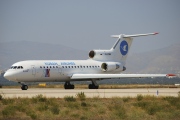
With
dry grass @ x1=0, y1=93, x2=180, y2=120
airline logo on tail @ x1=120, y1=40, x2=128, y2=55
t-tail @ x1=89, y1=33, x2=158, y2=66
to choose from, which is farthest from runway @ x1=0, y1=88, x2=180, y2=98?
airline logo on tail @ x1=120, y1=40, x2=128, y2=55

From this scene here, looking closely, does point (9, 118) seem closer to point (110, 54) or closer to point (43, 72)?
point (43, 72)

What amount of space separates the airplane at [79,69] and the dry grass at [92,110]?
2177 centimetres

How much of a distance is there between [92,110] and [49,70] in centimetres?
3097

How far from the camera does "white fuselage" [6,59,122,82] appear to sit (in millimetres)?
58469

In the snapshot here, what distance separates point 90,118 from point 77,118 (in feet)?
2.28

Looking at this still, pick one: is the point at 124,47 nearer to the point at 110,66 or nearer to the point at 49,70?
the point at 110,66

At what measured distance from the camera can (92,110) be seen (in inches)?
1186

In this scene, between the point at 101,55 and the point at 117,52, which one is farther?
the point at 117,52

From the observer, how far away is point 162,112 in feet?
95.0

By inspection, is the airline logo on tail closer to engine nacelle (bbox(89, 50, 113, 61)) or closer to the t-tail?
the t-tail

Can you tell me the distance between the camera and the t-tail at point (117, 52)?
67.7m

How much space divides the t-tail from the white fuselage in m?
1.11

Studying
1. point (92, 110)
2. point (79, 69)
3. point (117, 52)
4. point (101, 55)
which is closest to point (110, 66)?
point (101, 55)

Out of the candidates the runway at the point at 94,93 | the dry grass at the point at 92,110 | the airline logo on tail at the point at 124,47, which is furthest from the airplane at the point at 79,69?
the dry grass at the point at 92,110
